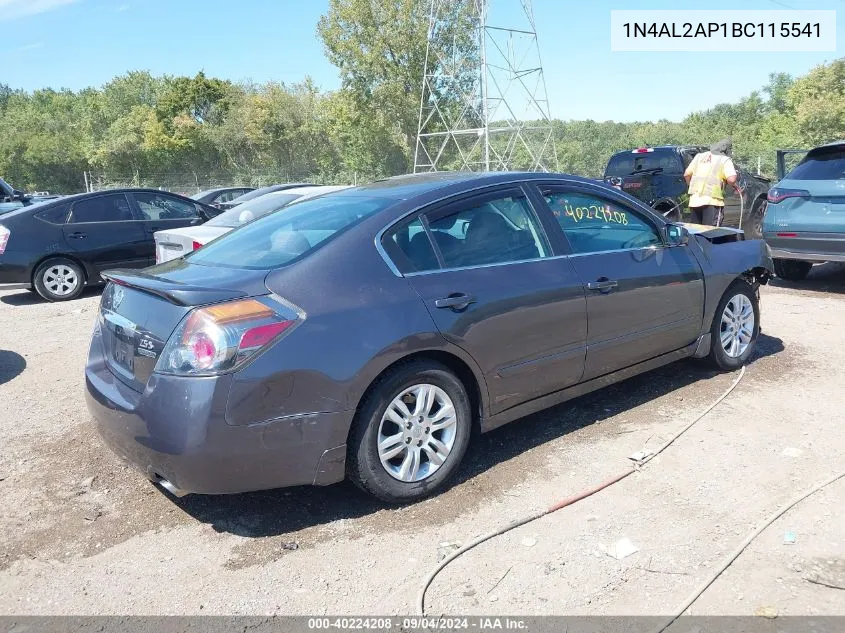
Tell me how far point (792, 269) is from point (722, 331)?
5021 millimetres

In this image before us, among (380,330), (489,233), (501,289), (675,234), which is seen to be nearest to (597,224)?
(675,234)

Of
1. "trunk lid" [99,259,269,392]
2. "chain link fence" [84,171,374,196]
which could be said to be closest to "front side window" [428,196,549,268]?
"trunk lid" [99,259,269,392]

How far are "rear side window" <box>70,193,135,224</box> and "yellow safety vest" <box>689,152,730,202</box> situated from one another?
8114 millimetres

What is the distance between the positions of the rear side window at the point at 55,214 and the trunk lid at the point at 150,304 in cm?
729

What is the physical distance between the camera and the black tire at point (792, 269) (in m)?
9.53

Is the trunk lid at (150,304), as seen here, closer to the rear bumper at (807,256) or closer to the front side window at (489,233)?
the front side window at (489,233)

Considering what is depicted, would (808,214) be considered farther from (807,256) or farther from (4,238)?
(4,238)

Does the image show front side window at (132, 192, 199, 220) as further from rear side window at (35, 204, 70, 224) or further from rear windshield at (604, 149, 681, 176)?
rear windshield at (604, 149, 681, 176)

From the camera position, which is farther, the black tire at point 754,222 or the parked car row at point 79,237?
the black tire at point 754,222

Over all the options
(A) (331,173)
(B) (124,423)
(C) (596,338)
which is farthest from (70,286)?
(A) (331,173)

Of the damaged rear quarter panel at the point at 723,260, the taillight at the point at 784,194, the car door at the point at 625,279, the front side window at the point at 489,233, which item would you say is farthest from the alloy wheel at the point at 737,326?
the taillight at the point at 784,194

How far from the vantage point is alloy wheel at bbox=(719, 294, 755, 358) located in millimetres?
5426

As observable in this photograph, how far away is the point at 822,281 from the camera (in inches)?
376

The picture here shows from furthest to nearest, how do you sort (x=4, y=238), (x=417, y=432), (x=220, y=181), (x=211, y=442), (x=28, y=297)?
1. (x=220, y=181)
2. (x=28, y=297)
3. (x=4, y=238)
4. (x=417, y=432)
5. (x=211, y=442)
